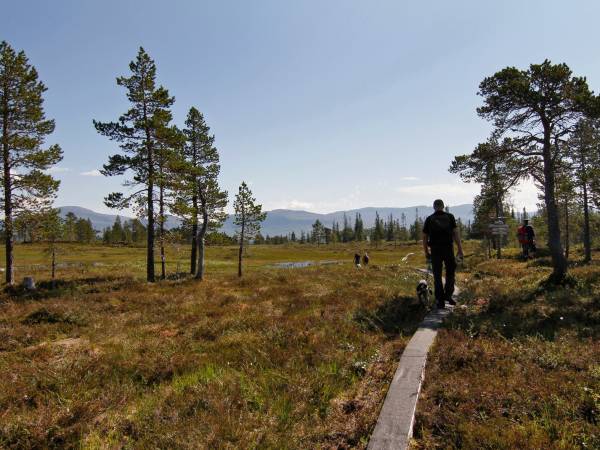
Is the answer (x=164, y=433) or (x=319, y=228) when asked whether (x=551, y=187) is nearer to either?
(x=164, y=433)

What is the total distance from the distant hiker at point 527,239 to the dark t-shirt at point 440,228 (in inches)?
695

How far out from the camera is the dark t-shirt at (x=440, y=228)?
951 cm

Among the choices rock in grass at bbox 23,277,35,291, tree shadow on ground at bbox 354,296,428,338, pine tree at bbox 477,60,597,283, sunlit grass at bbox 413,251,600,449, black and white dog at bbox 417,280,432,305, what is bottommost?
rock in grass at bbox 23,277,35,291

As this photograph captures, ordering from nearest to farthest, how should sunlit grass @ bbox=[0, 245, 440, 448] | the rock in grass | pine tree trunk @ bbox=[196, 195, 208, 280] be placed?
sunlit grass @ bbox=[0, 245, 440, 448] → the rock in grass → pine tree trunk @ bbox=[196, 195, 208, 280]

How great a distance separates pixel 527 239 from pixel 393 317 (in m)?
19.8

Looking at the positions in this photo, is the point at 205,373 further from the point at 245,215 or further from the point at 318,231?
the point at 318,231

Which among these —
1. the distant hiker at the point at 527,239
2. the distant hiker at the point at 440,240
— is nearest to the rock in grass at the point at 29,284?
the distant hiker at the point at 440,240

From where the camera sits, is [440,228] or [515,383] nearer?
[515,383]

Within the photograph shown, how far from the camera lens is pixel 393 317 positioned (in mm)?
9594

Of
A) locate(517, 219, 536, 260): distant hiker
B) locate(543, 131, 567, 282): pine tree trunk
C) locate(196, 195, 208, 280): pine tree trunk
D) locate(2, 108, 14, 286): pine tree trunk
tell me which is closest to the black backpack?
locate(543, 131, 567, 282): pine tree trunk

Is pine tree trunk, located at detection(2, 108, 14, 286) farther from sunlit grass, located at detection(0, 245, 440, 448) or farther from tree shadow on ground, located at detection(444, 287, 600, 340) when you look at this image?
tree shadow on ground, located at detection(444, 287, 600, 340)

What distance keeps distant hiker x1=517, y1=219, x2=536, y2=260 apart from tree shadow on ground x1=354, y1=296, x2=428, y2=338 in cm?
1767

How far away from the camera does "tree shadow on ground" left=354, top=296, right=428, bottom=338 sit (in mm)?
8436

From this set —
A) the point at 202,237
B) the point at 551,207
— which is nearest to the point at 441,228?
the point at 551,207
